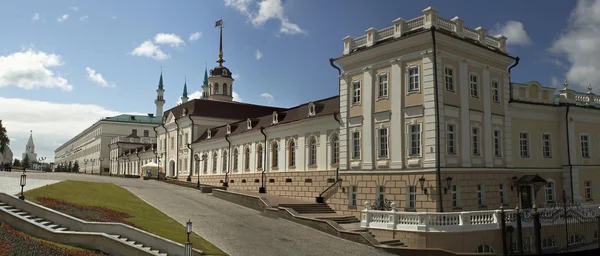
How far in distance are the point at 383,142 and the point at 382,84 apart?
3.32m

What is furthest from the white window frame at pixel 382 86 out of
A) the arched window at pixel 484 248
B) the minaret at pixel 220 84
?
the minaret at pixel 220 84

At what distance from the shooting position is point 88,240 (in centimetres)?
1755

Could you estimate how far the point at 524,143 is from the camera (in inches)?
1164

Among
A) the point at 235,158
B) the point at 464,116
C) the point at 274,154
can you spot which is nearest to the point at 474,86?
the point at 464,116

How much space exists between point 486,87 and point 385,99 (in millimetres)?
5945

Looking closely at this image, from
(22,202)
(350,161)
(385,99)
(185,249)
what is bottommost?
(185,249)

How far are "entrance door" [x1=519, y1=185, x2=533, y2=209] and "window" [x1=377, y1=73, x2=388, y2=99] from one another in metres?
10.2

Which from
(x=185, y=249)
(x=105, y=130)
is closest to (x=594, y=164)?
(x=185, y=249)

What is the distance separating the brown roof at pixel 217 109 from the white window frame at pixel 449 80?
121ft

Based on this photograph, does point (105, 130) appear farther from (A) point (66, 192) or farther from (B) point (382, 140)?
(B) point (382, 140)

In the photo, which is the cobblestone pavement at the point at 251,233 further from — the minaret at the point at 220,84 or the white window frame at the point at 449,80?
the minaret at the point at 220,84

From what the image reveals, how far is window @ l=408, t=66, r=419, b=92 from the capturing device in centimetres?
2517

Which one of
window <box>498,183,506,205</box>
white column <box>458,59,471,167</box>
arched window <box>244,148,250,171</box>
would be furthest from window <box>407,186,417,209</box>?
arched window <box>244,148,250,171</box>

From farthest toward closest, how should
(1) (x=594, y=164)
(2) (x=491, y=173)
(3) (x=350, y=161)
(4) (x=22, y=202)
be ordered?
(1) (x=594, y=164), (3) (x=350, y=161), (2) (x=491, y=173), (4) (x=22, y=202)
